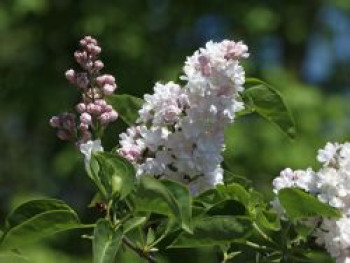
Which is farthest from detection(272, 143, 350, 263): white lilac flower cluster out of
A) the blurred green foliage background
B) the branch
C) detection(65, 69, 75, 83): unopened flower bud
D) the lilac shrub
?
the blurred green foliage background

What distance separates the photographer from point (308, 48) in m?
6.53

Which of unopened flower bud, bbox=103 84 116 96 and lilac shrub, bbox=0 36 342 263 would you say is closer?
lilac shrub, bbox=0 36 342 263

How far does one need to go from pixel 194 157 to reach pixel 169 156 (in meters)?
0.03

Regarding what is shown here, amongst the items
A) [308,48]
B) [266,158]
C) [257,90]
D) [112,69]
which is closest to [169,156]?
[257,90]

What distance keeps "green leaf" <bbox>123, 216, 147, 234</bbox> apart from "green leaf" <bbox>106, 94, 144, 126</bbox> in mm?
217

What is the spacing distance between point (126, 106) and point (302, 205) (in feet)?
0.92

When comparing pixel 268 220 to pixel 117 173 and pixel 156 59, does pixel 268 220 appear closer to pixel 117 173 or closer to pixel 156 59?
pixel 117 173

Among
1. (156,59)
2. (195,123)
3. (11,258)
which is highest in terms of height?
(156,59)

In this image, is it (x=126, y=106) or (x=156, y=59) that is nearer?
(x=126, y=106)

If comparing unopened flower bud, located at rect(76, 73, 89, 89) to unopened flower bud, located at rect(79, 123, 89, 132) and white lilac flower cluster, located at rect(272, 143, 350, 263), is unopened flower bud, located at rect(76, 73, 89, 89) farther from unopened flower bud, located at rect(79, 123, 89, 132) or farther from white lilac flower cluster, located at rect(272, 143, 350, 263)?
white lilac flower cluster, located at rect(272, 143, 350, 263)

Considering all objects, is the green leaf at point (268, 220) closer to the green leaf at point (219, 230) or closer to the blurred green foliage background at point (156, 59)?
the green leaf at point (219, 230)

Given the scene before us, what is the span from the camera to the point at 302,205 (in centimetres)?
102

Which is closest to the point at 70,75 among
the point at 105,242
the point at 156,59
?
the point at 105,242

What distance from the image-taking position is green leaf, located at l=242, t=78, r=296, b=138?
3.66 feet
